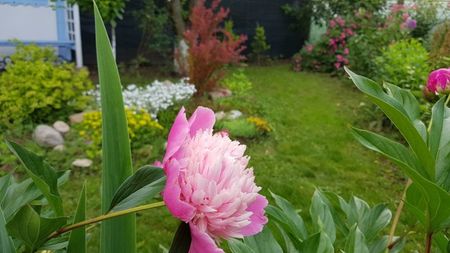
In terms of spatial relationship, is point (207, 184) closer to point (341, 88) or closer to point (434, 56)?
point (434, 56)

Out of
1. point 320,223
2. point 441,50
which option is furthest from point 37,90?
point 441,50

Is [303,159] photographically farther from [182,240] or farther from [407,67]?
[182,240]

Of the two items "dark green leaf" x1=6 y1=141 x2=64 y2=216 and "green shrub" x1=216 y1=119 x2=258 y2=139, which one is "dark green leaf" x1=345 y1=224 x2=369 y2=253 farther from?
"green shrub" x1=216 y1=119 x2=258 y2=139

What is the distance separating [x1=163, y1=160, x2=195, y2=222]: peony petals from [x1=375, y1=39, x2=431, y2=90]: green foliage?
453cm

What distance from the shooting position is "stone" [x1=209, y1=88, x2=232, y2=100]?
17.6ft

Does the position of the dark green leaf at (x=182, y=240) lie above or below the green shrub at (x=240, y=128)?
above

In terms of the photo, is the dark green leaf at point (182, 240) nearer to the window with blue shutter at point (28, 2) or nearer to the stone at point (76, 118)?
the stone at point (76, 118)

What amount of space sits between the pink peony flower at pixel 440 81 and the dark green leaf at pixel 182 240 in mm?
851

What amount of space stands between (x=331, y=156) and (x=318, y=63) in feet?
16.8

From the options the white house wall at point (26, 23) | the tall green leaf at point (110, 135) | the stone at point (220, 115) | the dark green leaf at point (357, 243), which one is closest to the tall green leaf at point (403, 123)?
the dark green leaf at point (357, 243)

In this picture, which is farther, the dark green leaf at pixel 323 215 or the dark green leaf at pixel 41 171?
the dark green leaf at pixel 323 215

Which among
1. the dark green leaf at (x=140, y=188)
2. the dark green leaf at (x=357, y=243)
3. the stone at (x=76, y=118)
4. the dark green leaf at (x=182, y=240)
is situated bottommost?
the stone at (x=76, y=118)

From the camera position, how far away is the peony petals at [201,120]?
45cm

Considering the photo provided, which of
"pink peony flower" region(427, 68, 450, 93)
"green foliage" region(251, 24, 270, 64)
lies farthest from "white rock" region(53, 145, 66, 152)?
"green foliage" region(251, 24, 270, 64)
